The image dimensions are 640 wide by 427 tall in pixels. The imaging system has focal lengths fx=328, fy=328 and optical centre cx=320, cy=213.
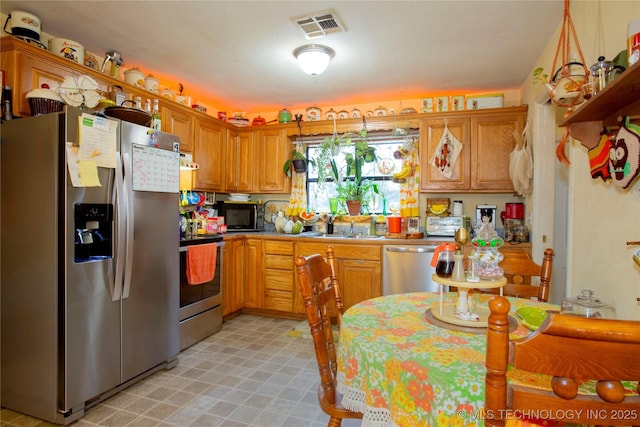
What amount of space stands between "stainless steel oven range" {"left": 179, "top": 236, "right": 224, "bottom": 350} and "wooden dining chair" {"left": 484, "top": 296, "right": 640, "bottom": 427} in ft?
8.55

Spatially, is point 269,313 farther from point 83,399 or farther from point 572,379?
point 572,379

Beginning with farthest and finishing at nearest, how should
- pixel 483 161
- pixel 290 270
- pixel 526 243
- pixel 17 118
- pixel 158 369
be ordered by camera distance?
pixel 290 270
pixel 483 161
pixel 526 243
pixel 158 369
pixel 17 118

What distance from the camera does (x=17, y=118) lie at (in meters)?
2.05

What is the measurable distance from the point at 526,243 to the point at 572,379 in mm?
2768

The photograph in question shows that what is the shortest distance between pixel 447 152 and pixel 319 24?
1.89 meters

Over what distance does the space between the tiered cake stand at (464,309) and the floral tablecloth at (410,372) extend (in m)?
0.08

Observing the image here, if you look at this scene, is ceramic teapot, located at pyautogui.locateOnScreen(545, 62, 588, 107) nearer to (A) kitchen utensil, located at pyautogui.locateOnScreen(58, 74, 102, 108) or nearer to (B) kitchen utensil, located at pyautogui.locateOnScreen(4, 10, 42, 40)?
(A) kitchen utensil, located at pyautogui.locateOnScreen(58, 74, 102, 108)

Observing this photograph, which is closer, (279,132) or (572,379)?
(572,379)

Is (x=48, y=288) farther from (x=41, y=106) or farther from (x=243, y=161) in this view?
(x=243, y=161)

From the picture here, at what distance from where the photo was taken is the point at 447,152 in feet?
11.4

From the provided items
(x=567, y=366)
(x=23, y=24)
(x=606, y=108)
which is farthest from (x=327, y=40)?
(x=567, y=366)

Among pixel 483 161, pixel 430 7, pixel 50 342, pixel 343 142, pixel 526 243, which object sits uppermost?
pixel 430 7

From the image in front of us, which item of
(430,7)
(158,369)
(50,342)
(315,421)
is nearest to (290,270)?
(158,369)

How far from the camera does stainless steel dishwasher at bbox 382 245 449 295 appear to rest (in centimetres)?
310
